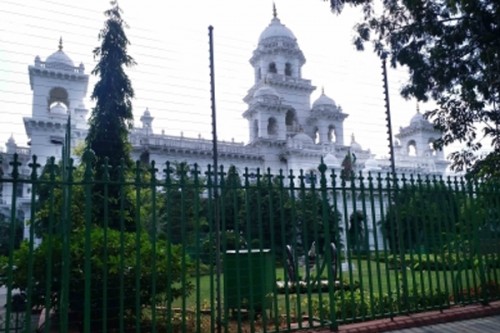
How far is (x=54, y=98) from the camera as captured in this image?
107 feet

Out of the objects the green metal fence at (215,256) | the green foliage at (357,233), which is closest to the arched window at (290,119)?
the green foliage at (357,233)

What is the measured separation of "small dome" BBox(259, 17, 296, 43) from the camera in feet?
140

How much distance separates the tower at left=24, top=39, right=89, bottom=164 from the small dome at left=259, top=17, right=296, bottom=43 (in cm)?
1799

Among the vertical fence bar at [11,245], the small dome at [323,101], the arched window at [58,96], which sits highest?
the small dome at [323,101]

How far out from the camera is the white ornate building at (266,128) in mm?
30062

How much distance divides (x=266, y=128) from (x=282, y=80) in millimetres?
6426

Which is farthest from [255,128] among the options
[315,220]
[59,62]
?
[315,220]

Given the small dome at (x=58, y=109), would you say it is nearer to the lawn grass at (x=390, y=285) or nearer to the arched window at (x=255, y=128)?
the arched window at (x=255, y=128)

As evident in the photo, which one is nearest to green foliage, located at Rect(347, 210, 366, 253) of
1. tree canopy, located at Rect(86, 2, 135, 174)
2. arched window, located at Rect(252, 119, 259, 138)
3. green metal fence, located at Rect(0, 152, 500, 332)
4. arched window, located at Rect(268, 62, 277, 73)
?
green metal fence, located at Rect(0, 152, 500, 332)

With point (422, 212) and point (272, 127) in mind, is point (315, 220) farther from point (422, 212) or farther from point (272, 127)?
point (272, 127)

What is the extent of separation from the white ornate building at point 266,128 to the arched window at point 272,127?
0.28 feet

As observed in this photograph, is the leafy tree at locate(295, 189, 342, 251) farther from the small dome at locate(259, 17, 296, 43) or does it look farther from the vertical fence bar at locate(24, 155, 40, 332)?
the small dome at locate(259, 17, 296, 43)

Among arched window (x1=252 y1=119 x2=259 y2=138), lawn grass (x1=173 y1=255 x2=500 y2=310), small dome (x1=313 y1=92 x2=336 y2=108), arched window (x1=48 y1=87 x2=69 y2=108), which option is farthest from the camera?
small dome (x1=313 y1=92 x2=336 y2=108)

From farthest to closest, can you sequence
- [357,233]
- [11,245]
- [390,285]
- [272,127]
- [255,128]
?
1. [272,127]
2. [255,128]
3. [390,285]
4. [357,233]
5. [11,245]
